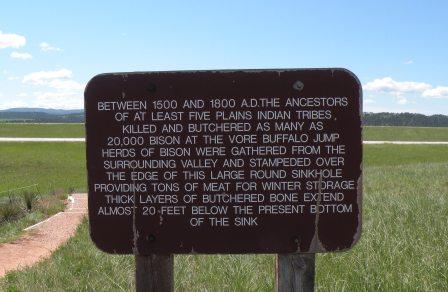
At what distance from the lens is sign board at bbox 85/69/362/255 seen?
289 cm

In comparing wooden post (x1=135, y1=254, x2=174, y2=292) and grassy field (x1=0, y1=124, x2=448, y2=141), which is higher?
wooden post (x1=135, y1=254, x2=174, y2=292)

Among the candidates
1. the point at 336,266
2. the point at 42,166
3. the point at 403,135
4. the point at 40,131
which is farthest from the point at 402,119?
the point at 336,266

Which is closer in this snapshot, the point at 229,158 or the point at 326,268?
the point at 229,158

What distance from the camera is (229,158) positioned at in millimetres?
2895

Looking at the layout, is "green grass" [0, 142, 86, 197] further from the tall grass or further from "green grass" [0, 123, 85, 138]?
"green grass" [0, 123, 85, 138]

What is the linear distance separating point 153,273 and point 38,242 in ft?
25.3

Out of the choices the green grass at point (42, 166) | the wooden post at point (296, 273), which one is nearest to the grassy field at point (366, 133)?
the green grass at point (42, 166)

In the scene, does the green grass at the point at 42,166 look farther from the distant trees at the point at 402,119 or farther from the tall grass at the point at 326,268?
the distant trees at the point at 402,119

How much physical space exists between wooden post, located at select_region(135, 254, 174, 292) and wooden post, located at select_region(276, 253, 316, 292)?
2.05 ft

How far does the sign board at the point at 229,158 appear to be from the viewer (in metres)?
2.89

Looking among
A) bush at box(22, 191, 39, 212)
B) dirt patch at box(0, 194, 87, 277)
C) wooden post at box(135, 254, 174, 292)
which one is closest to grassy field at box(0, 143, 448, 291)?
dirt patch at box(0, 194, 87, 277)

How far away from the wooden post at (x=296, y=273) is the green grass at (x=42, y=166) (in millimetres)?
19746

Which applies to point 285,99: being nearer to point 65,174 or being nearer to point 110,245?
point 110,245

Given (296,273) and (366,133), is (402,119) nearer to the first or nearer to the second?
(366,133)
